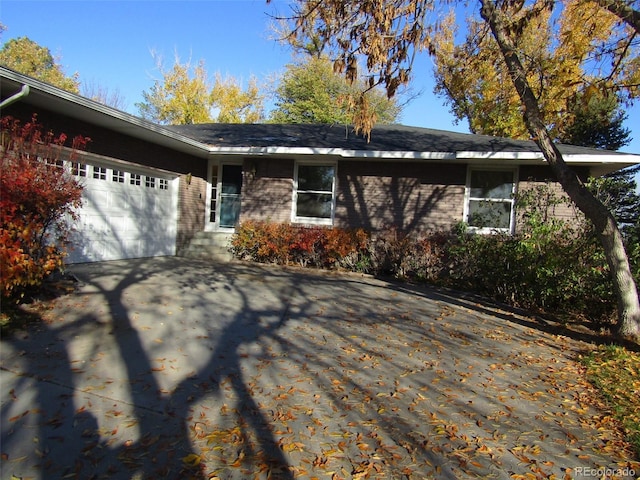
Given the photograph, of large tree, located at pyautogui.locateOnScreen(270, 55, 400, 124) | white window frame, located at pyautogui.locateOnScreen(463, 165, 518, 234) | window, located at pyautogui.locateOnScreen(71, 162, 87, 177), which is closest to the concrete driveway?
window, located at pyautogui.locateOnScreen(71, 162, 87, 177)

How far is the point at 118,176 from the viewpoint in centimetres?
959

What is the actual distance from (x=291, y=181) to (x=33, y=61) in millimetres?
34073

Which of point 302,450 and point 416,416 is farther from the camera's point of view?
point 416,416

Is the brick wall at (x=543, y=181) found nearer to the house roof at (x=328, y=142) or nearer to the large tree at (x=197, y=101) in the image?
the house roof at (x=328, y=142)

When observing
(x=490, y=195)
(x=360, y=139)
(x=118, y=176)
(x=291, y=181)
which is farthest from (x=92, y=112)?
(x=490, y=195)

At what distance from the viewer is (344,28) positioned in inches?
275

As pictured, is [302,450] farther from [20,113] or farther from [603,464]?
[20,113]

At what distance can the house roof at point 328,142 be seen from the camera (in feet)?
25.8

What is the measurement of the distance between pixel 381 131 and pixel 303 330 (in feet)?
32.8

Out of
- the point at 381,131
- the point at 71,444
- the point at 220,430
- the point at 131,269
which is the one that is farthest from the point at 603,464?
the point at 381,131

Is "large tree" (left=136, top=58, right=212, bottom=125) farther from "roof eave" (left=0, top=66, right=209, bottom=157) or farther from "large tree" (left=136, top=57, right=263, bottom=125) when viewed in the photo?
"roof eave" (left=0, top=66, right=209, bottom=157)

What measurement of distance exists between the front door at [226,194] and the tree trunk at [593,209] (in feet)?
26.8

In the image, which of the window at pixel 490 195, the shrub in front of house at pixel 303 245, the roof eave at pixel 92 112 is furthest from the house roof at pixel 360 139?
the shrub in front of house at pixel 303 245

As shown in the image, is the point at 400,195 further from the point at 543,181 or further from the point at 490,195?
the point at 543,181
